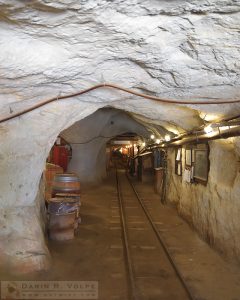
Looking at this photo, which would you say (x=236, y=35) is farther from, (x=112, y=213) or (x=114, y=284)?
(x=112, y=213)

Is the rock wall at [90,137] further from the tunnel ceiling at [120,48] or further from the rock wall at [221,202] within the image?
the tunnel ceiling at [120,48]

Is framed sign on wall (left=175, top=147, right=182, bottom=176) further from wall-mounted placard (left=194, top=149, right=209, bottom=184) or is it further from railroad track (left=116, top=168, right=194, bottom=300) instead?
railroad track (left=116, top=168, right=194, bottom=300)

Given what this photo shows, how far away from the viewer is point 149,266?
595 centimetres

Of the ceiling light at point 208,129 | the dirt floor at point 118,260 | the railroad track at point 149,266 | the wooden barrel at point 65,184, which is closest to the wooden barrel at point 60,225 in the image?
the dirt floor at point 118,260

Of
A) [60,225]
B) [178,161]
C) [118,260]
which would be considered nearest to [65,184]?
[60,225]

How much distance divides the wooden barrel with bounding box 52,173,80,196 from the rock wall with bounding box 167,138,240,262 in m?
3.39

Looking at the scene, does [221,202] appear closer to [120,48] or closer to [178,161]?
[178,161]

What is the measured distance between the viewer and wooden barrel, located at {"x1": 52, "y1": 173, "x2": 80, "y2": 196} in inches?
313

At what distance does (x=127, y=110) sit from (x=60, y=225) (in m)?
3.16

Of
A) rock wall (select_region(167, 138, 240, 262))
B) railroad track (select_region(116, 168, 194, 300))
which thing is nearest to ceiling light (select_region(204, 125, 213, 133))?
rock wall (select_region(167, 138, 240, 262))

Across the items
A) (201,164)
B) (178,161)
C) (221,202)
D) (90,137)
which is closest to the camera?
(221,202)

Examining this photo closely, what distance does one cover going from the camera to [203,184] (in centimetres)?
757

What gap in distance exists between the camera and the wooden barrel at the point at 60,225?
6930 mm

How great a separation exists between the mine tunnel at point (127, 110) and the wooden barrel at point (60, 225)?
3cm
